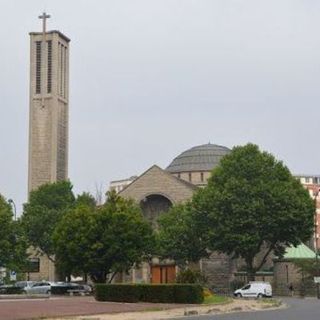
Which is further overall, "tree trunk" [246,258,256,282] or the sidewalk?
"tree trunk" [246,258,256,282]

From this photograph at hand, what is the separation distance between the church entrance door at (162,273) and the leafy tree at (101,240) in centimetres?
1915

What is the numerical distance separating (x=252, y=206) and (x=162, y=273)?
73.2 feet

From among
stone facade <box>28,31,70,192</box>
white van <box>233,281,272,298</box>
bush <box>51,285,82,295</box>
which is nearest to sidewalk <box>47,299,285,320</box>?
white van <box>233,281,272,298</box>

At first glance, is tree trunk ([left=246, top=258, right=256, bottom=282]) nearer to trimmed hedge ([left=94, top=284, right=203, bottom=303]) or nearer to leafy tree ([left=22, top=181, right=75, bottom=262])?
leafy tree ([left=22, top=181, right=75, bottom=262])

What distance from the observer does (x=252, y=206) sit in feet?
244

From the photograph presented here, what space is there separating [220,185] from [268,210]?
18.3 ft

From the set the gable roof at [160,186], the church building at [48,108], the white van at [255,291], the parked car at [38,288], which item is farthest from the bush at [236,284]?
the church building at [48,108]

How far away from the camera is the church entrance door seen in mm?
91750

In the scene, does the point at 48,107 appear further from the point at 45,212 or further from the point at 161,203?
the point at 45,212

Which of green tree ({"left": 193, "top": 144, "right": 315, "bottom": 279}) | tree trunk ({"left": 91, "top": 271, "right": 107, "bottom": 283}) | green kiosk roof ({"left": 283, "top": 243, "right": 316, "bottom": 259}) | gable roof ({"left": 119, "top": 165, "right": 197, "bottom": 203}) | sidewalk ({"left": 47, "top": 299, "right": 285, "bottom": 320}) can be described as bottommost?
sidewalk ({"left": 47, "top": 299, "right": 285, "bottom": 320})

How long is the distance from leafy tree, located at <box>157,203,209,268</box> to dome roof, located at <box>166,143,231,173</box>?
32727mm

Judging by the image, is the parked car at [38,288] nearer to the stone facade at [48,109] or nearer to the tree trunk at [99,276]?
the tree trunk at [99,276]

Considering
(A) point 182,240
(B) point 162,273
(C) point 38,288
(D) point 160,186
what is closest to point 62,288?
(C) point 38,288

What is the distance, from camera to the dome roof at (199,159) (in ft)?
378
